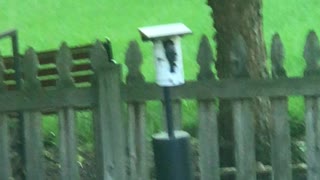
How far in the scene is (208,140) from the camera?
5.52m

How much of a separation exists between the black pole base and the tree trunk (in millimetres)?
1604

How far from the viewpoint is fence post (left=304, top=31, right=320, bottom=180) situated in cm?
536

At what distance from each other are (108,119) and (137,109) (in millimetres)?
175

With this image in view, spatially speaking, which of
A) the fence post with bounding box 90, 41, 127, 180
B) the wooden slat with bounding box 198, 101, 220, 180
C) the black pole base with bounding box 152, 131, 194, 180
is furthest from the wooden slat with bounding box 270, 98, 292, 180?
the fence post with bounding box 90, 41, 127, 180

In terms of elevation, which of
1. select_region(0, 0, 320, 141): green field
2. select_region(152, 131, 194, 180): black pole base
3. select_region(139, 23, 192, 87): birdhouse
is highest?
select_region(0, 0, 320, 141): green field

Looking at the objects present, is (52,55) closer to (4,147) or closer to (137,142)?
(4,147)

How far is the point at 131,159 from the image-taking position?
5.62m

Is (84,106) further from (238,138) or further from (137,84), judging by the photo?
(238,138)

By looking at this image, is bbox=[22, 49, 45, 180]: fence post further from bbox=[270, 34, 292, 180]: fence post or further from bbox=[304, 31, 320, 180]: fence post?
bbox=[304, 31, 320, 180]: fence post

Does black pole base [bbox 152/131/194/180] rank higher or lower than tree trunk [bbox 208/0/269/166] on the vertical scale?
lower

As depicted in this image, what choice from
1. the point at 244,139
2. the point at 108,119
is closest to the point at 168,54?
the point at 108,119

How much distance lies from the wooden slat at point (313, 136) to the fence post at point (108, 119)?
41.5 inches

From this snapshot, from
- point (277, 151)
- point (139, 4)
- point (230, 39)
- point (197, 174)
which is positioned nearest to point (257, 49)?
point (230, 39)

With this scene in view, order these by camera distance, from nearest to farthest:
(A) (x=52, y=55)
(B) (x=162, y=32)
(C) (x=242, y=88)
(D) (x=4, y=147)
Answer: (B) (x=162, y=32), (C) (x=242, y=88), (D) (x=4, y=147), (A) (x=52, y=55)
